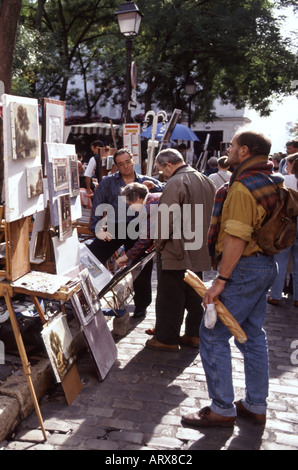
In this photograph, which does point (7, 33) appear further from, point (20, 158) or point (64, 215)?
point (20, 158)

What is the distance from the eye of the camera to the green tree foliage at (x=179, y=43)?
18516 millimetres

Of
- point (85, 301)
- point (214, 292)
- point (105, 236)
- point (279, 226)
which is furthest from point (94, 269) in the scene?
point (279, 226)

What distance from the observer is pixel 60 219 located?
3.58m

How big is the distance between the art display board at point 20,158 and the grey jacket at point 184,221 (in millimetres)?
1222

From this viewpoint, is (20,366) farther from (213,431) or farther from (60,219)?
(213,431)

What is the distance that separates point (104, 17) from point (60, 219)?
19.5 m

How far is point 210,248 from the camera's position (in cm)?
300

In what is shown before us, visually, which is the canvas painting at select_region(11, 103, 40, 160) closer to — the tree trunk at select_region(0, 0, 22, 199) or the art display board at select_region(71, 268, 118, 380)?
the art display board at select_region(71, 268, 118, 380)

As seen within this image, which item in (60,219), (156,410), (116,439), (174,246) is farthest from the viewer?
(174,246)

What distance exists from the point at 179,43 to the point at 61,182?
57.3ft

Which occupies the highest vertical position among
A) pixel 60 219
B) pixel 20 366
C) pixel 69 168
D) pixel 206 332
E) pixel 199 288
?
pixel 69 168

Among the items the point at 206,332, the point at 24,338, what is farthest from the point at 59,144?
the point at 206,332

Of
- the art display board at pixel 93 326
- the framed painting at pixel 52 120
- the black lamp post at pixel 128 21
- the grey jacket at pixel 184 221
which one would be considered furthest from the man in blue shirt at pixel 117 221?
the black lamp post at pixel 128 21

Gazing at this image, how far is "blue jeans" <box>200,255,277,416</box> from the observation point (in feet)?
9.39
